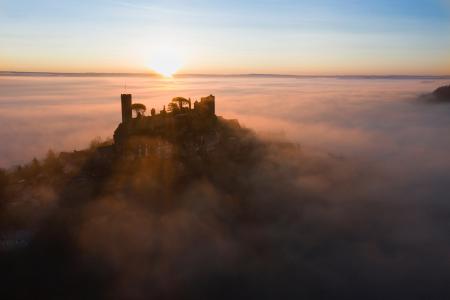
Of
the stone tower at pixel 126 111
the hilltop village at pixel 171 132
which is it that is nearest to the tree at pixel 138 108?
the hilltop village at pixel 171 132

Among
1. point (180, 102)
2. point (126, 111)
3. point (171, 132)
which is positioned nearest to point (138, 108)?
point (126, 111)

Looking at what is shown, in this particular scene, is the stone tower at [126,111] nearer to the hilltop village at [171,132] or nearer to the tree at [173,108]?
the hilltop village at [171,132]

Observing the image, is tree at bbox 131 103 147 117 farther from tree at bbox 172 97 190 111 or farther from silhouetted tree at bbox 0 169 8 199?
silhouetted tree at bbox 0 169 8 199

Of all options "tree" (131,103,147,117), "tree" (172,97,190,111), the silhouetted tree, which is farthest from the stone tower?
the silhouetted tree

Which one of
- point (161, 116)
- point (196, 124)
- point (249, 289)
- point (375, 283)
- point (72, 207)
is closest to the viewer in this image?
point (249, 289)

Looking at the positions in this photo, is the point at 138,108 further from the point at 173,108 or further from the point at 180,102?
the point at 180,102

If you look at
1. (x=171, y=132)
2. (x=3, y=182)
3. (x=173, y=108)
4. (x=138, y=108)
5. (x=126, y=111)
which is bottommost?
(x=3, y=182)

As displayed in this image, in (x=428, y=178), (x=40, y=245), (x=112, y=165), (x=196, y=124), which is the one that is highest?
(x=196, y=124)

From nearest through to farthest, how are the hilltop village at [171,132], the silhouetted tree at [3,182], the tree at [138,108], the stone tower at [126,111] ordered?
the stone tower at [126,111] < the hilltop village at [171,132] < the silhouetted tree at [3,182] < the tree at [138,108]

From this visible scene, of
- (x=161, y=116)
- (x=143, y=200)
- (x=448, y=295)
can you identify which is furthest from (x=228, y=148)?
(x=448, y=295)

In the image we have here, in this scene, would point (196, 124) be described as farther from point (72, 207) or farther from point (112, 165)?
point (72, 207)

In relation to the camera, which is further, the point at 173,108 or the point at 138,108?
the point at 173,108
